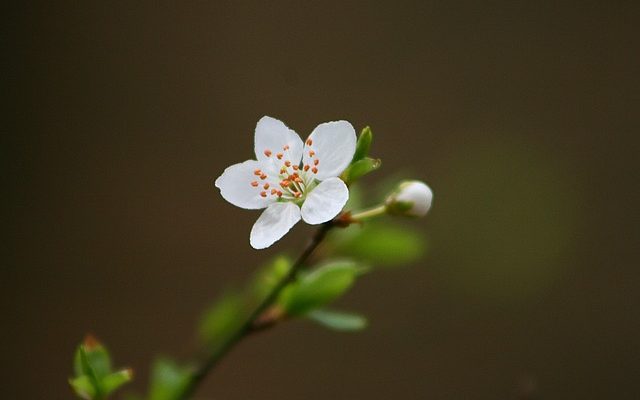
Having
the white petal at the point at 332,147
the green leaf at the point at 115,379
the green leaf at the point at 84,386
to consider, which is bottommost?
the green leaf at the point at 84,386

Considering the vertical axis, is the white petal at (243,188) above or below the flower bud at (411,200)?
below

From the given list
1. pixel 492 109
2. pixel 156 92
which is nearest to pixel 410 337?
pixel 492 109

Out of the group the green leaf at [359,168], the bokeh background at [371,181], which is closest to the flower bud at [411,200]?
the green leaf at [359,168]

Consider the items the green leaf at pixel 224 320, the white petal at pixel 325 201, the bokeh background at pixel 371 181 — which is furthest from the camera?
the bokeh background at pixel 371 181

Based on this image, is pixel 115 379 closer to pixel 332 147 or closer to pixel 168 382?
pixel 168 382

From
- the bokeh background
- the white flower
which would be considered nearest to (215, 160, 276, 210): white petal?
the white flower

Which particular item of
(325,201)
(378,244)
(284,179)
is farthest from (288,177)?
(378,244)

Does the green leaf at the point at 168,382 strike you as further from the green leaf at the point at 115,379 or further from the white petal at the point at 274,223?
the white petal at the point at 274,223
